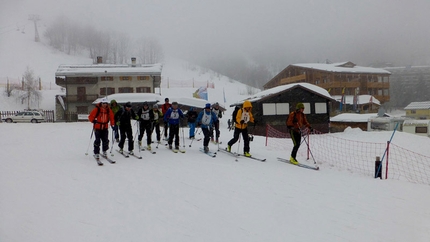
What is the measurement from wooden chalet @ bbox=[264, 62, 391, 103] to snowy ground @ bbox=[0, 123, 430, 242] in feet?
135

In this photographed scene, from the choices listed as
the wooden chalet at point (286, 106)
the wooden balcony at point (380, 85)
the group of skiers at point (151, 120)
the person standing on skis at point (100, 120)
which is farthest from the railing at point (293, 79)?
the person standing on skis at point (100, 120)

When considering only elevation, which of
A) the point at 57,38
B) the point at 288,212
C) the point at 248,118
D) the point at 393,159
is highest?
the point at 57,38

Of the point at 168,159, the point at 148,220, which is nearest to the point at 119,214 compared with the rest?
the point at 148,220

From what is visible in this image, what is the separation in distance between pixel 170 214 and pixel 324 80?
4653cm

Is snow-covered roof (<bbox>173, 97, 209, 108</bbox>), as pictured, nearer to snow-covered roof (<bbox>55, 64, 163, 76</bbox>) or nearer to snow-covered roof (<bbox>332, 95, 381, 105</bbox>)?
snow-covered roof (<bbox>55, 64, 163, 76</bbox>)

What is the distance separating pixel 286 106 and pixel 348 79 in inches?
1003

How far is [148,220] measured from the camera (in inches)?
153

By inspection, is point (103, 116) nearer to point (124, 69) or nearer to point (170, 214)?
point (170, 214)

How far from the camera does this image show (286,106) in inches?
1014

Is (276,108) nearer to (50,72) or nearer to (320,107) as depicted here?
(320,107)

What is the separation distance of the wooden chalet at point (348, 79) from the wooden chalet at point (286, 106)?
1841 cm

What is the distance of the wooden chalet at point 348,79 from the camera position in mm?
43844

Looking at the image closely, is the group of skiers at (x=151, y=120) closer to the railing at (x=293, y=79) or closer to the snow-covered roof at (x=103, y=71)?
the snow-covered roof at (x=103, y=71)

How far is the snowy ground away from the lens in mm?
3598
